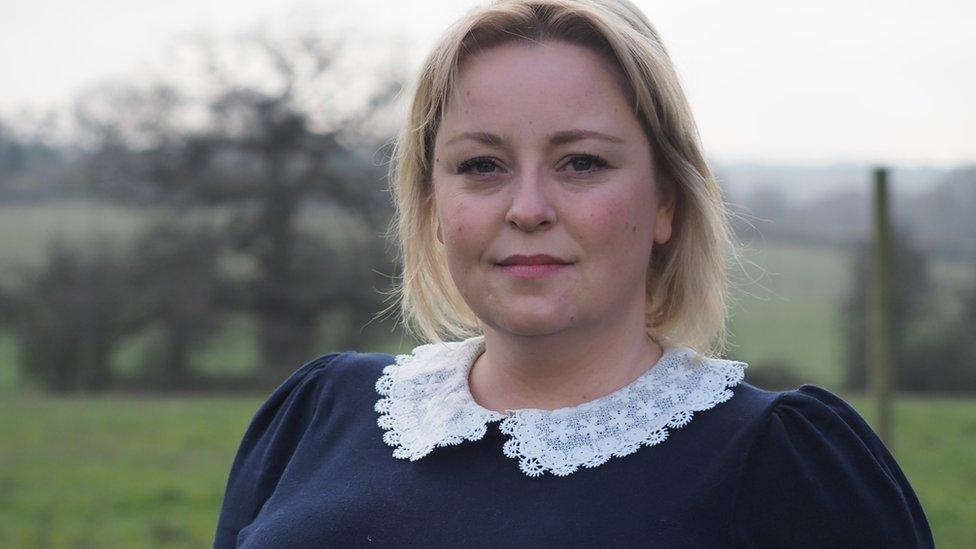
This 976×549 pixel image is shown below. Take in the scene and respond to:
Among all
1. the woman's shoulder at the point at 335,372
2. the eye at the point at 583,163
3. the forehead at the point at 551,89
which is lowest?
the woman's shoulder at the point at 335,372

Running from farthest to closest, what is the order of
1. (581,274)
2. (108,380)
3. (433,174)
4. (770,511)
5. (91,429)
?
1. (108,380)
2. (91,429)
3. (433,174)
4. (581,274)
5. (770,511)

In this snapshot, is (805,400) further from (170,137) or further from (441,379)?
(170,137)

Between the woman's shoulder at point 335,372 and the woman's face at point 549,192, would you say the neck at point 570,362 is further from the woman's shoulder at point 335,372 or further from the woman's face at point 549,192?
the woman's shoulder at point 335,372

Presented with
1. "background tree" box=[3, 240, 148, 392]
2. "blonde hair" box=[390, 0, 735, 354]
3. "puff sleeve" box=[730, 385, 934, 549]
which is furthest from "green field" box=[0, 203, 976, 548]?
"puff sleeve" box=[730, 385, 934, 549]

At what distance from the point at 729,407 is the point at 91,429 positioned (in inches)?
317

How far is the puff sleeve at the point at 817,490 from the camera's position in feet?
5.52

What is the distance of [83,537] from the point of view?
19.2ft

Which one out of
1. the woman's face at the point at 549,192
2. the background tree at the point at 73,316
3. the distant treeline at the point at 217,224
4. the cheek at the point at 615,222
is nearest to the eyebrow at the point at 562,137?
the woman's face at the point at 549,192

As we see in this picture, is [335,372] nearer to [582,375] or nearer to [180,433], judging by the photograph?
[582,375]

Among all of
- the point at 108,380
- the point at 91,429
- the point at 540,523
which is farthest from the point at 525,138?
the point at 108,380

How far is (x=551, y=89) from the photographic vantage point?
1.81 metres

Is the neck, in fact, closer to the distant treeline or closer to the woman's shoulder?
the woman's shoulder

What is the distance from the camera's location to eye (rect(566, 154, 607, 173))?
1812 mm

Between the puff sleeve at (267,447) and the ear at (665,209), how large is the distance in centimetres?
77
